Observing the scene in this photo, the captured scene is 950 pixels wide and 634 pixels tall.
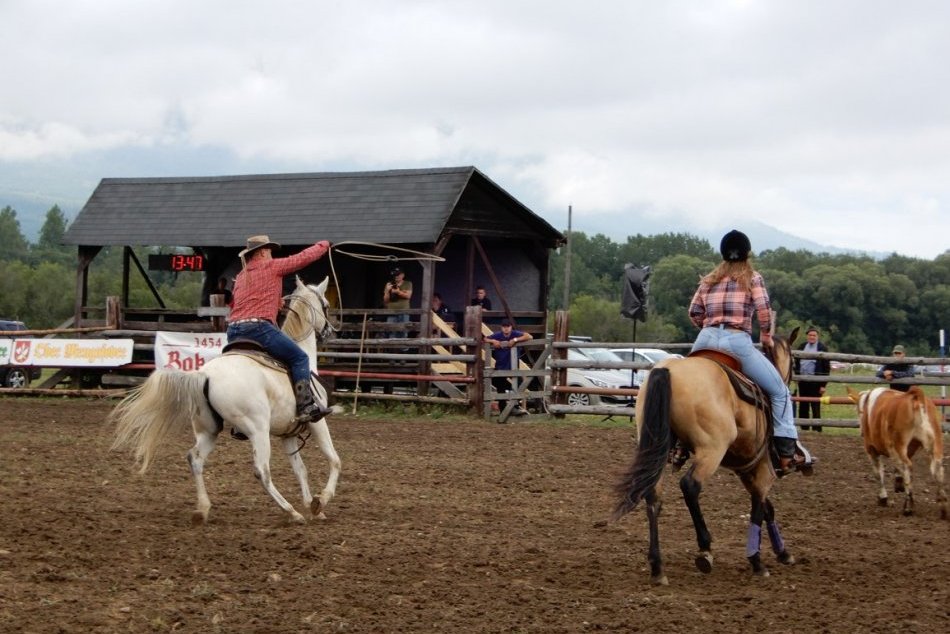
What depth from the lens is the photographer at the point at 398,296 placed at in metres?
20.3

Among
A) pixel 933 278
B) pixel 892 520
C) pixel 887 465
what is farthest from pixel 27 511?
pixel 933 278

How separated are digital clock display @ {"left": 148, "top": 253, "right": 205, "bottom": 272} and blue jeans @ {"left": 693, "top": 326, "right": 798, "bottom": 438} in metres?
17.3

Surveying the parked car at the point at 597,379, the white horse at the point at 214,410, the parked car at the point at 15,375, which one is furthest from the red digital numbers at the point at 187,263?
the white horse at the point at 214,410

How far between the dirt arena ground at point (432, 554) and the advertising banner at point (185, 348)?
700 cm

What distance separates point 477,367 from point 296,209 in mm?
6152

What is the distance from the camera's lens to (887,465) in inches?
573

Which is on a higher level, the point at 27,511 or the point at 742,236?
the point at 742,236

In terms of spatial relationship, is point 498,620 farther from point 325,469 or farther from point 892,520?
point 325,469

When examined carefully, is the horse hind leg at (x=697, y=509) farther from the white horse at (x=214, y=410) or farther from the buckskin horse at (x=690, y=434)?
the white horse at (x=214, y=410)

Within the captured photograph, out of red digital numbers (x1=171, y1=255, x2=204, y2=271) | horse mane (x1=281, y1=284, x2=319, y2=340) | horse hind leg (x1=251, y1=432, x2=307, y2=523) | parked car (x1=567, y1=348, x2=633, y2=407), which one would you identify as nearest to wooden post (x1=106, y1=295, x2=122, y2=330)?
red digital numbers (x1=171, y1=255, x2=204, y2=271)

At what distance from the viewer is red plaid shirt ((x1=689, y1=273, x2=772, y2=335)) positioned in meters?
8.02

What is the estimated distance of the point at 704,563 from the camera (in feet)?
24.6

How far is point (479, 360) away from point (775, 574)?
11590 millimetres

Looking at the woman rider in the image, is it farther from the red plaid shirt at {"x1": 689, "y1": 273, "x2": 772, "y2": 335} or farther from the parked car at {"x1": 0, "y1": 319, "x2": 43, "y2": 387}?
the parked car at {"x1": 0, "y1": 319, "x2": 43, "y2": 387}
